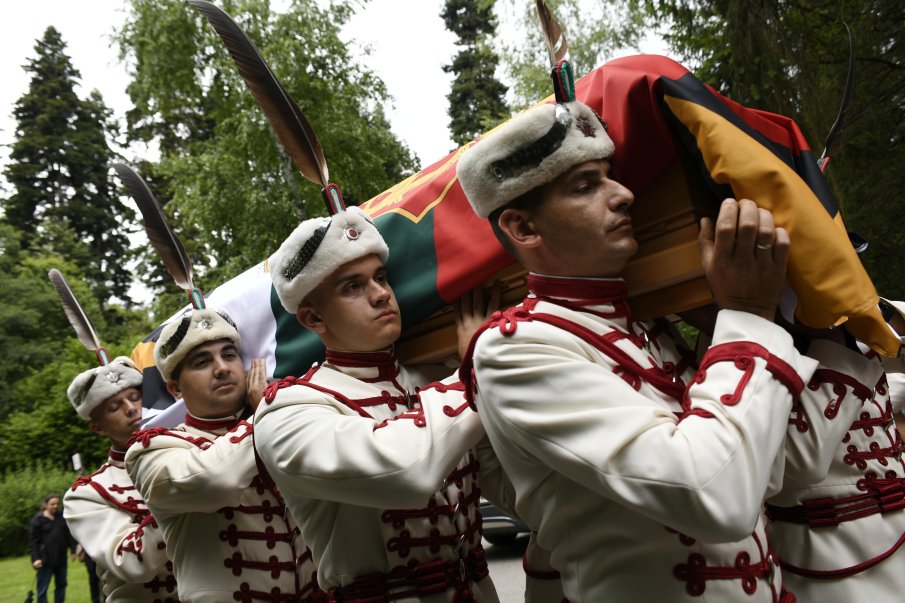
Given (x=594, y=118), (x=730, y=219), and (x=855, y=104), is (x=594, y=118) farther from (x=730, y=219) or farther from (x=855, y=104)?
(x=855, y=104)

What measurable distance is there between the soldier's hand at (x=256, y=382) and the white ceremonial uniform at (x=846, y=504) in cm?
213

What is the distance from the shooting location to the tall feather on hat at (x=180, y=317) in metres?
3.63

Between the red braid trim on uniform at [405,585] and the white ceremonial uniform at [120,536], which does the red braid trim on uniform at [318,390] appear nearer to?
the red braid trim on uniform at [405,585]

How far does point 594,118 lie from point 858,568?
1554 millimetres

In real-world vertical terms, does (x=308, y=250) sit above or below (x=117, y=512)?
above

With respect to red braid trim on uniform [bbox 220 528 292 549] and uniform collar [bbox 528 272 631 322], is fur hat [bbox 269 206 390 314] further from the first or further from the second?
red braid trim on uniform [bbox 220 528 292 549]

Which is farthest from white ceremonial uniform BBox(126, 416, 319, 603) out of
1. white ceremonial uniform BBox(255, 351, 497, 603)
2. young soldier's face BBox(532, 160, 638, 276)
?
young soldier's face BBox(532, 160, 638, 276)

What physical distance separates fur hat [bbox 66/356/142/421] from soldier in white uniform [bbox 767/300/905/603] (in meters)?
3.83

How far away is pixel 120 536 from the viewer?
4.25m

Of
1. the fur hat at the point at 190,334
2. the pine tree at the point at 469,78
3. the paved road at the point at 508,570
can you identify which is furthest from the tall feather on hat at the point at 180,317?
the pine tree at the point at 469,78

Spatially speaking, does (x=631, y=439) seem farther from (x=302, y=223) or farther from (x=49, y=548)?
(x=49, y=548)

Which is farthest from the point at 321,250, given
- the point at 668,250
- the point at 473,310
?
the point at 668,250

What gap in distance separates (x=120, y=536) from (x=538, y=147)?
351 centimetres

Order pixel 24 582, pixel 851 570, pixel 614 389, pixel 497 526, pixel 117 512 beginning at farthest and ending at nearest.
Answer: pixel 24 582 → pixel 497 526 → pixel 117 512 → pixel 851 570 → pixel 614 389
